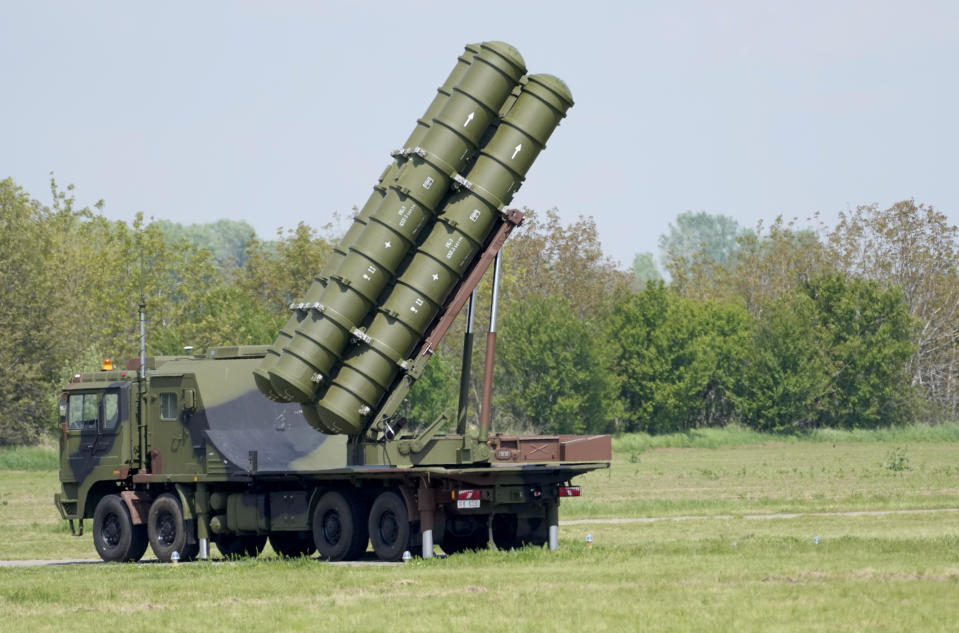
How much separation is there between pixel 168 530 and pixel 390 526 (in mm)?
5016

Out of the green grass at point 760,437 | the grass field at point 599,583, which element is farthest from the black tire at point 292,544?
the green grass at point 760,437

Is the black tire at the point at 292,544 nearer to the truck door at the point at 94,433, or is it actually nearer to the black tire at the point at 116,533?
the black tire at the point at 116,533

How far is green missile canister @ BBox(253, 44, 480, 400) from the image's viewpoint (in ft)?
78.0

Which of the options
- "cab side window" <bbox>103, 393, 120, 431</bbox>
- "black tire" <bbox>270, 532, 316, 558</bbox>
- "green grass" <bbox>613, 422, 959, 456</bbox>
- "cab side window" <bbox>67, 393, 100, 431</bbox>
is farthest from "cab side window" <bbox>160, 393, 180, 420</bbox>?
"green grass" <bbox>613, 422, 959, 456</bbox>

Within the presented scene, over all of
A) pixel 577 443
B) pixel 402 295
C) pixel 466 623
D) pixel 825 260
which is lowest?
pixel 466 623

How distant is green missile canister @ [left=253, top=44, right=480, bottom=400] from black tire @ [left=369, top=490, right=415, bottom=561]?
88.5 inches

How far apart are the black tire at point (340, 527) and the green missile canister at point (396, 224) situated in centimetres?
166

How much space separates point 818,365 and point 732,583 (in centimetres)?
7427

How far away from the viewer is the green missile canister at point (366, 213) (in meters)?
23.8

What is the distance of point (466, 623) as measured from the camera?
15367mm

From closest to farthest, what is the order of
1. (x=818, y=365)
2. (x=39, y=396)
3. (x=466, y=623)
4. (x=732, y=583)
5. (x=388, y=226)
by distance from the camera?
(x=466, y=623) → (x=732, y=583) → (x=388, y=226) → (x=39, y=396) → (x=818, y=365)

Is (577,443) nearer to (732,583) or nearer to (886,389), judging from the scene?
(732,583)

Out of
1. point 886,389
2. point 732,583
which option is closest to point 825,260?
point 886,389

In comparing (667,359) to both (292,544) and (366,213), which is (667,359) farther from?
(366,213)
